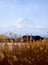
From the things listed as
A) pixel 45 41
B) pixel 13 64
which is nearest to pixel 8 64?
pixel 13 64

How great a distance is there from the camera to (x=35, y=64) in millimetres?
10812

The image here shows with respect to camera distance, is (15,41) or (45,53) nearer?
(45,53)

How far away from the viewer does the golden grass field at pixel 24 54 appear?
424 inches

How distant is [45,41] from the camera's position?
1166 centimetres

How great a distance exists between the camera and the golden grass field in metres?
10.8

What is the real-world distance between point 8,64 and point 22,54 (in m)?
0.54

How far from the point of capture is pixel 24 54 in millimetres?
10953

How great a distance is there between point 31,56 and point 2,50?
1.00 m

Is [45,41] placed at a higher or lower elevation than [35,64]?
higher

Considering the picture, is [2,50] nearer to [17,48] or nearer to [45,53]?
[17,48]

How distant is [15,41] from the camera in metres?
11.7

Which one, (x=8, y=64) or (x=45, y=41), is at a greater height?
(x=45, y=41)

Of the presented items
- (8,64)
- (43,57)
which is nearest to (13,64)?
(8,64)

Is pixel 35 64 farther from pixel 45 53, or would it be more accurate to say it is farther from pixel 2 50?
pixel 2 50
